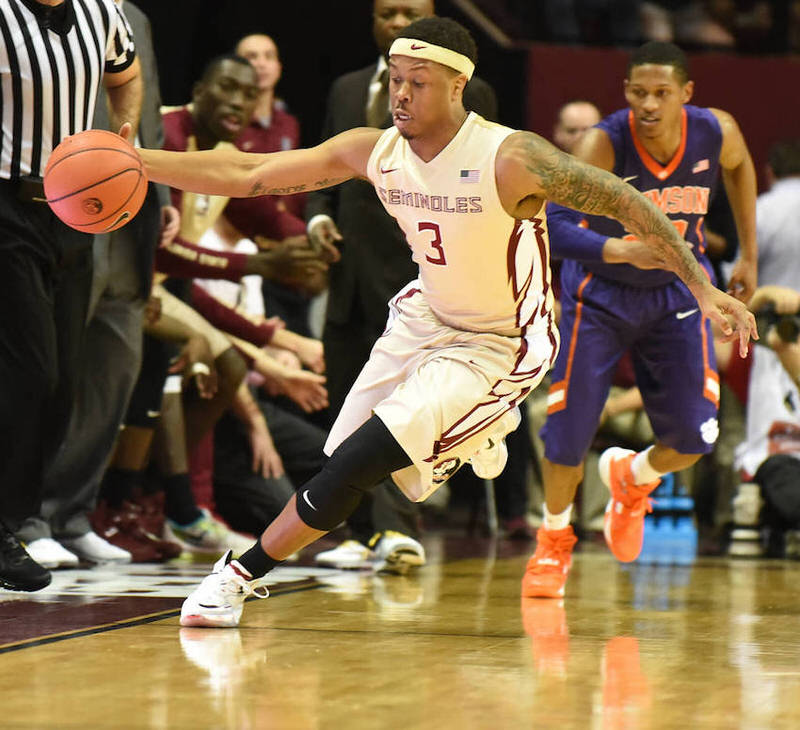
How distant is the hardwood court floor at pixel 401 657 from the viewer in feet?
8.72

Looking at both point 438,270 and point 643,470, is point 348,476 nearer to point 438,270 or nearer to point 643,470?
point 438,270

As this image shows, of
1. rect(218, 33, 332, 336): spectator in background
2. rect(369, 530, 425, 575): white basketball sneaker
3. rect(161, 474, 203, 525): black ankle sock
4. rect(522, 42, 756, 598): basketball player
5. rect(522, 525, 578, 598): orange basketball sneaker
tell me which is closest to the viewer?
rect(522, 525, 578, 598): orange basketball sneaker

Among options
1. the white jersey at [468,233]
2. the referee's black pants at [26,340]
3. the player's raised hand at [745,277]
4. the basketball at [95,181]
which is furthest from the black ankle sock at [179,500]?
the basketball at [95,181]

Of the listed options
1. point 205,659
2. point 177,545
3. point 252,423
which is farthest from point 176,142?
point 205,659

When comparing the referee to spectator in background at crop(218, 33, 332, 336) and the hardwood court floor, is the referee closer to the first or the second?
the hardwood court floor

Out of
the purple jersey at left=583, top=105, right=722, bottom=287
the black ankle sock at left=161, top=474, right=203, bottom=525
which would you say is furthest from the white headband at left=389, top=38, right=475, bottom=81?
the black ankle sock at left=161, top=474, right=203, bottom=525

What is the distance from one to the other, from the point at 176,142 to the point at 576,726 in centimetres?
418

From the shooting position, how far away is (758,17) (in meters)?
11.2

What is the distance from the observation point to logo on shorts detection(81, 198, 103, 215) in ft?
12.0

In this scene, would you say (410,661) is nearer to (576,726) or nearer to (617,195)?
(576,726)

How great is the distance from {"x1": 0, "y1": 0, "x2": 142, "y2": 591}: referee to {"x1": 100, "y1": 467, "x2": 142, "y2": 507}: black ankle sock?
1.34 metres

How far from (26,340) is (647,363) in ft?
7.05

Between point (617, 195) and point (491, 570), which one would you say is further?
point (491, 570)

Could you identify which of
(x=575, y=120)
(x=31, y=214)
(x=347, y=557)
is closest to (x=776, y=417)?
(x=575, y=120)
